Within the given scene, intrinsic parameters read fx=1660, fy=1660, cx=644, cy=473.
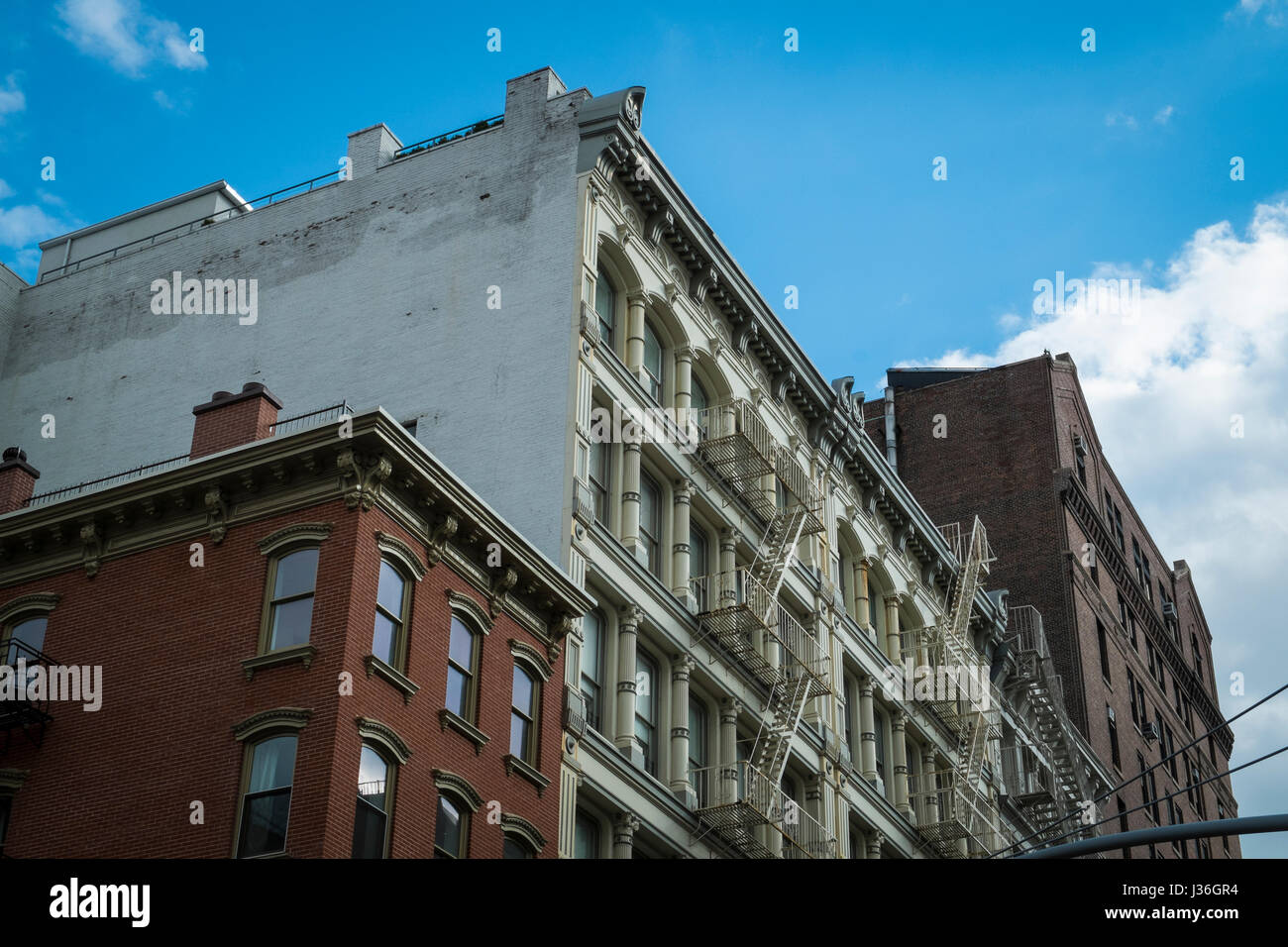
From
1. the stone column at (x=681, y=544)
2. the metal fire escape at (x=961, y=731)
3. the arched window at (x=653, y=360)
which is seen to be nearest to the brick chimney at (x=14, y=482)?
the stone column at (x=681, y=544)

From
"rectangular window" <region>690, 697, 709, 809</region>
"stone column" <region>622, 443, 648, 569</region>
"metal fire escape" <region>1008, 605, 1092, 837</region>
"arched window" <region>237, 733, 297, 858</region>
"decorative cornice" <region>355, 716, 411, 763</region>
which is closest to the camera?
"arched window" <region>237, 733, 297, 858</region>

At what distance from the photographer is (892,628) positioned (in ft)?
146

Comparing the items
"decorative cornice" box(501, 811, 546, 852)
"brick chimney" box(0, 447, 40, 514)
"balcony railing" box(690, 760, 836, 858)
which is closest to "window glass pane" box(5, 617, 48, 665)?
"brick chimney" box(0, 447, 40, 514)

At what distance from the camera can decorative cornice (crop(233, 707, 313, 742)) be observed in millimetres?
22422

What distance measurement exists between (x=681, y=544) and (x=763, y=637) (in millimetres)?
3417

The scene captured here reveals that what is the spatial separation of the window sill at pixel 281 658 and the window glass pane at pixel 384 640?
3.34ft

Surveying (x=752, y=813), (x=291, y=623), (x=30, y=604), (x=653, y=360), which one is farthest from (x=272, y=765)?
(x=653, y=360)

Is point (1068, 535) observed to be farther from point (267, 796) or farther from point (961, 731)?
point (267, 796)

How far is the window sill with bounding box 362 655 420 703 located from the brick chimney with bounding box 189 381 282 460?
192 inches

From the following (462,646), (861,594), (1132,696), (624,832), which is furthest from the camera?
(1132,696)

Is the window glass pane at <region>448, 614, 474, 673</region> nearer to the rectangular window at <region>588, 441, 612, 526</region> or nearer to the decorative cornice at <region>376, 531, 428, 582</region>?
the decorative cornice at <region>376, 531, 428, 582</region>

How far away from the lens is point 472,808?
24.7m
